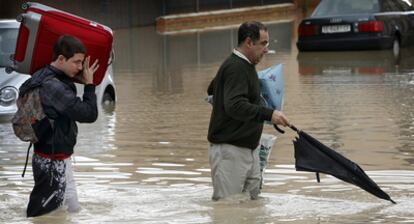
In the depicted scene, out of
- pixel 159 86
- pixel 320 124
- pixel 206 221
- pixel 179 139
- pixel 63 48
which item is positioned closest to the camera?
pixel 63 48

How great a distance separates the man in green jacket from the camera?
27.1 feet

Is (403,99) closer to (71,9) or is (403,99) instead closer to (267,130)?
(267,130)

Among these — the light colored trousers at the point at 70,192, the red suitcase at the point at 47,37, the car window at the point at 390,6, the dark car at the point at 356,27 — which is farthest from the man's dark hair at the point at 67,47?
the car window at the point at 390,6

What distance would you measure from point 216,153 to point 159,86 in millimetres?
11208

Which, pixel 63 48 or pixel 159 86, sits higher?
pixel 63 48

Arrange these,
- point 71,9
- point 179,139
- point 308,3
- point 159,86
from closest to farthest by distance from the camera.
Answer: point 179,139, point 159,86, point 71,9, point 308,3

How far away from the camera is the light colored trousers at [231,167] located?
8.47 metres

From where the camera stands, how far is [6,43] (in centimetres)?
1594

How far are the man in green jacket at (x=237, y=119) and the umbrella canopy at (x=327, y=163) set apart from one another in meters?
0.38

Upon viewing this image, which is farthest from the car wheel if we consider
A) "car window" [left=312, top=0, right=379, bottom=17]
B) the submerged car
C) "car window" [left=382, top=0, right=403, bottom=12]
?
the submerged car

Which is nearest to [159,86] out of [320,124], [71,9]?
[320,124]

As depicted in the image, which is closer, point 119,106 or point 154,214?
point 154,214

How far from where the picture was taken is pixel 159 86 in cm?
1967

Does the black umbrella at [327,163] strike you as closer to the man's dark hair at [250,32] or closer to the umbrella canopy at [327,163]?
the umbrella canopy at [327,163]
